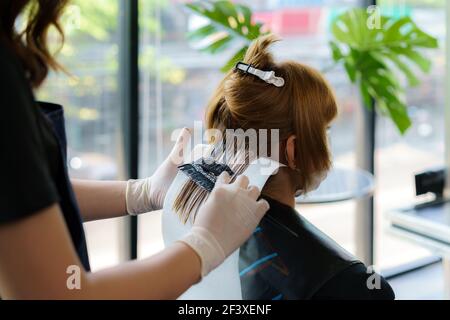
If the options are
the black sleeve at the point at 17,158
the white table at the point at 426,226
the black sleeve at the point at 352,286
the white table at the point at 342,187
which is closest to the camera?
the black sleeve at the point at 17,158

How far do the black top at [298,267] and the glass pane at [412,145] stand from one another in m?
1.93

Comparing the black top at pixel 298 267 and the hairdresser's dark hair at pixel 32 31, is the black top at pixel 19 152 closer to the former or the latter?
the hairdresser's dark hair at pixel 32 31

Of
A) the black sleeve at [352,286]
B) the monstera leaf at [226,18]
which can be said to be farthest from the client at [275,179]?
the monstera leaf at [226,18]

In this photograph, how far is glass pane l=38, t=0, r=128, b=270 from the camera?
2.34 m

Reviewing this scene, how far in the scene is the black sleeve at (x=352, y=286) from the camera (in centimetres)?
119

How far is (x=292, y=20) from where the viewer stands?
2816 millimetres

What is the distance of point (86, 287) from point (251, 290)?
484mm

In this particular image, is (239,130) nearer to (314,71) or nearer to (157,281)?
(314,71)

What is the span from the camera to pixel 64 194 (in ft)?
3.11

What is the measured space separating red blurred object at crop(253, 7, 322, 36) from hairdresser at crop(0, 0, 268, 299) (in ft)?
6.00

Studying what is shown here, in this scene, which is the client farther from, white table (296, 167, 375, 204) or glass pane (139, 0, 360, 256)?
glass pane (139, 0, 360, 256)
